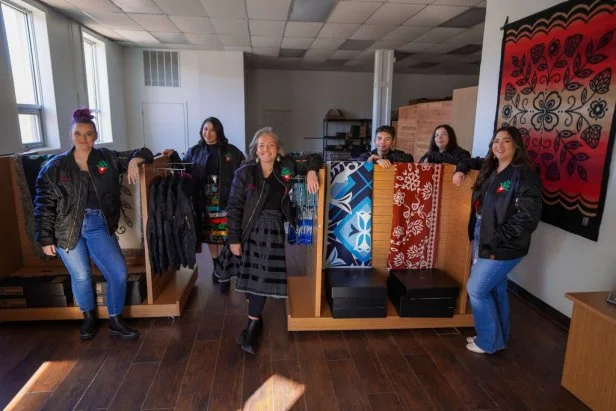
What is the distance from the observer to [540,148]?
3068mm

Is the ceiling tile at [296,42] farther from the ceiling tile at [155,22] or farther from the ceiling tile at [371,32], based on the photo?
the ceiling tile at [155,22]

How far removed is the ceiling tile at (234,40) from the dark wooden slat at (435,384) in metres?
5.71

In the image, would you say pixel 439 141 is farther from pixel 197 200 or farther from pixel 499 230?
pixel 197 200

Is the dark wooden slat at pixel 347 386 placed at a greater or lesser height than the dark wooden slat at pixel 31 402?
lesser

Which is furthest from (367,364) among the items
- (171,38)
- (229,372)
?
(171,38)

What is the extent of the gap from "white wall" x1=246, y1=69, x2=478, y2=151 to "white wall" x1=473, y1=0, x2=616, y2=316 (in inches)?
253

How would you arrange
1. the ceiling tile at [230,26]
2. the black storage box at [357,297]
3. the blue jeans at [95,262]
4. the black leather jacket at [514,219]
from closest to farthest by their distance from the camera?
1. the black leather jacket at [514,219]
2. the blue jeans at [95,262]
3. the black storage box at [357,297]
4. the ceiling tile at [230,26]

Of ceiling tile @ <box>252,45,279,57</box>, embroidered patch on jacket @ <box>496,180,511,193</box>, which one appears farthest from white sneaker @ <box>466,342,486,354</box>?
ceiling tile @ <box>252,45,279,57</box>

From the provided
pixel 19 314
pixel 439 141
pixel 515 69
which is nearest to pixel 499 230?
pixel 439 141

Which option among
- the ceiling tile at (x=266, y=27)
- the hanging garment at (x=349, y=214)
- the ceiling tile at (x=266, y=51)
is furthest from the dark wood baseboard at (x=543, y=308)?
the ceiling tile at (x=266, y=51)

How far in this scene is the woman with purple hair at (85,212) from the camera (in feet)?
7.75

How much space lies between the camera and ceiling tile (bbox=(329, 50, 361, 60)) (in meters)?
7.50

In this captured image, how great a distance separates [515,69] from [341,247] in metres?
2.18

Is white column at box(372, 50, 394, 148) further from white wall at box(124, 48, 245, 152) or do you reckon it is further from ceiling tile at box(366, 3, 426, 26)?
white wall at box(124, 48, 245, 152)
